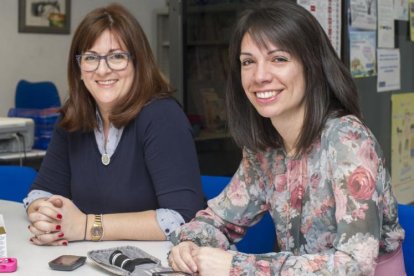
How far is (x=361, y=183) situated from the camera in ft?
4.16

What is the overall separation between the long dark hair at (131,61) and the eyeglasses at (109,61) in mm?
21

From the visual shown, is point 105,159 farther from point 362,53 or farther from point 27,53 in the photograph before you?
point 27,53

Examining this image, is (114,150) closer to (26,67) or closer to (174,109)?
(174,109)

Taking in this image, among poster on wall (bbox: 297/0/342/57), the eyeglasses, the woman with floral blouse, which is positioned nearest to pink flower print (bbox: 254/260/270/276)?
the woman with floral blouse

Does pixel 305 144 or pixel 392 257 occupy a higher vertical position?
pixel 305 144

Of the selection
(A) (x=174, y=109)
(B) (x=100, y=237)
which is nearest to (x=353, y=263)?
(B) (x=100, y=237)

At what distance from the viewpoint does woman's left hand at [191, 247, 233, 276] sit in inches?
51.4

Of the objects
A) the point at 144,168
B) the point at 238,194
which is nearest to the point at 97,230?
the point at 144,168

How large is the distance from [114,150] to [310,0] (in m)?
1.55

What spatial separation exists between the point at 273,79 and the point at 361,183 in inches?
12.1

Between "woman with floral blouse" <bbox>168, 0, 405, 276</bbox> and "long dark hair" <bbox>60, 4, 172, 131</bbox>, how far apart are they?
446 mm

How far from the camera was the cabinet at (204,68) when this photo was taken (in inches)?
134

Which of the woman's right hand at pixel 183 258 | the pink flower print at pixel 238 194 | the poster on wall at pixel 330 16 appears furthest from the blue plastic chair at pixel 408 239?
the poster on wall at pixel 330 16

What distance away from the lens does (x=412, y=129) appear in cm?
421
